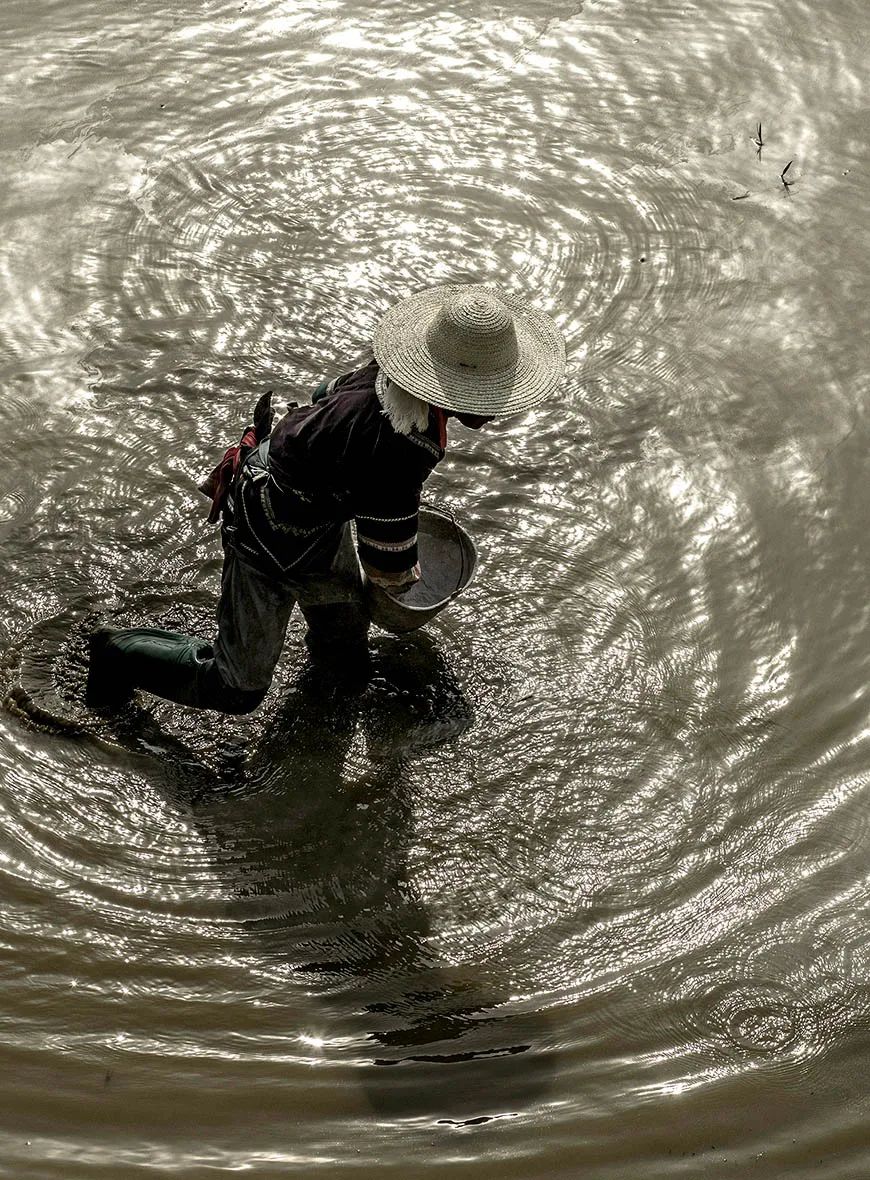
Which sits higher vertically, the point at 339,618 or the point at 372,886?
the point at 339,618

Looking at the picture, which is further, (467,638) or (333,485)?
(467,638)

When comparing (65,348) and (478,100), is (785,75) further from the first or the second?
(65,348)

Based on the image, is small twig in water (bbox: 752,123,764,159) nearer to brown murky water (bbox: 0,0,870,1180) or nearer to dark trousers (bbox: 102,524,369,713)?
brown murky water (bbox: 0,0,870,1180)

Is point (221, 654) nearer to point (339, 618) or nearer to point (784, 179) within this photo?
point (339, 618)

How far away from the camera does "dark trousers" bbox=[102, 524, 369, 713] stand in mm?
3258

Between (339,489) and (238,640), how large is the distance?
53 centimetres

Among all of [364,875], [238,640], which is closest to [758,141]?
[238,640]

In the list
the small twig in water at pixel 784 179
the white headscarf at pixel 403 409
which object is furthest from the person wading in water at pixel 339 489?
the small twig in water at pixel 784 179

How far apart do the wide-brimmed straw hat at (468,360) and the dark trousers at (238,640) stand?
58cm

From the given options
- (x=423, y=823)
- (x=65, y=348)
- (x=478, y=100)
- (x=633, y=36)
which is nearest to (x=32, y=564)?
(x=65, y=348)

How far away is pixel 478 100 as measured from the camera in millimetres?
5922

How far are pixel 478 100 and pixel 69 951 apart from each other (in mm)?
4457

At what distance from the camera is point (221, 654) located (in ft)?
10.7

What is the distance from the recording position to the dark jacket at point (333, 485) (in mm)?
2896
